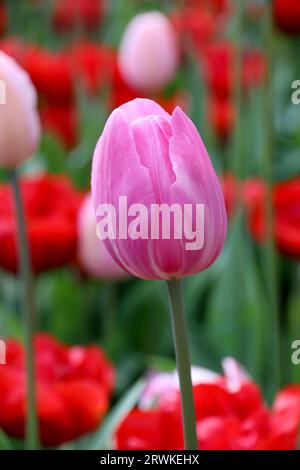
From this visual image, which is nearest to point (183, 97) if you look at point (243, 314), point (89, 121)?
point (89, 121)

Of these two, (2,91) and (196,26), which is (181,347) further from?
(196,26)

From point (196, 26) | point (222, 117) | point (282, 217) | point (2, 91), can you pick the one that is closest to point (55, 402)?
point (2, 91)

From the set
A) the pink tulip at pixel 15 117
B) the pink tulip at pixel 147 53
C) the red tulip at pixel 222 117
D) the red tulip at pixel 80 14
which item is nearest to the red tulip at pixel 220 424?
the pink tulip at pixel 15 117

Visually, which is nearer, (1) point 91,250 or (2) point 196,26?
(1) point 91,250

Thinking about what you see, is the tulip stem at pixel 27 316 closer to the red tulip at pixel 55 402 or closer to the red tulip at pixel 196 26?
the red tulip at pixel 55 402

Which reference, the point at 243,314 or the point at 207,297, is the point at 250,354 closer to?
the point at 243,314
